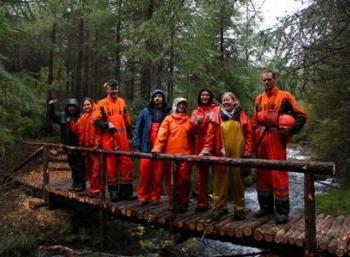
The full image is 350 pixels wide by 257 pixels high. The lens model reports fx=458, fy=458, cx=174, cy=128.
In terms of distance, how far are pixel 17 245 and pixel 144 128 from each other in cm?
382

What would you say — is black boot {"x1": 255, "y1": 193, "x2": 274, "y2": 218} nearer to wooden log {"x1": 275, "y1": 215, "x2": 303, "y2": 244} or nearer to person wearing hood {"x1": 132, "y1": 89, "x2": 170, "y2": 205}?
wooden log {"x1": 275, "y1": 215, "x2": 303, "y2": 244}

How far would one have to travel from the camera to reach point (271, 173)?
7.25 metres

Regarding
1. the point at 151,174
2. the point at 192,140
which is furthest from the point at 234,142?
the point at 151,174

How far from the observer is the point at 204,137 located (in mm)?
Answer: 8109

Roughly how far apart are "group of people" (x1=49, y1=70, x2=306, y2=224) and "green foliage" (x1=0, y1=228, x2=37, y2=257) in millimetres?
1581

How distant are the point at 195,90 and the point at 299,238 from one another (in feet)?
36.8

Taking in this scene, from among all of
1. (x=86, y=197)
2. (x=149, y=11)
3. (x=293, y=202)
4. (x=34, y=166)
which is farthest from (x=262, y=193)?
(x=34, y=166)

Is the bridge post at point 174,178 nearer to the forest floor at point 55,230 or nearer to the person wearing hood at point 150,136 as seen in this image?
the person wearing hood at point 150,136

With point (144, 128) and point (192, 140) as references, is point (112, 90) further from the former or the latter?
point (192, 140)

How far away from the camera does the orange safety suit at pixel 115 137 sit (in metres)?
9.52

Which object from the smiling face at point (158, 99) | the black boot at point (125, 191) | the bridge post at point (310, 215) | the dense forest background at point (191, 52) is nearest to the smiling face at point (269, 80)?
the dense forest background at point (191, 52)

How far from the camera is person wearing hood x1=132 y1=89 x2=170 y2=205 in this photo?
886cm

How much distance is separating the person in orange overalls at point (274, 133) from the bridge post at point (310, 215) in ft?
3.26

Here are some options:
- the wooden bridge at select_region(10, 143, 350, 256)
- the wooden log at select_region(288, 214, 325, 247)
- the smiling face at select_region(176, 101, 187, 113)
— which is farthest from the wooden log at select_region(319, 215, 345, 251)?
the smiling face at select_region(176, 101, 187, 113)
